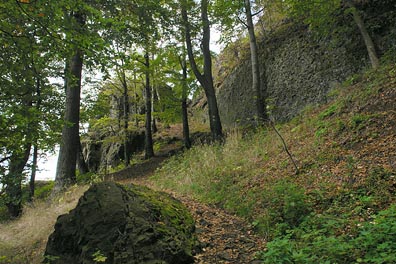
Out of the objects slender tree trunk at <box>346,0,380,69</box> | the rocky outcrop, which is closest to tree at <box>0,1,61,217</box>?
slender tree trunk at <box>346,0,380,69</box>

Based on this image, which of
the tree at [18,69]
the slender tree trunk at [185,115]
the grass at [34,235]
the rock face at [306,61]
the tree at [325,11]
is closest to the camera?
the tree at [18,69]

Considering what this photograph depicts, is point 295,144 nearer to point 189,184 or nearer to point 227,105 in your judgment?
point 189,184

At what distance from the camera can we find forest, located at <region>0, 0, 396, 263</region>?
3572 millimetres

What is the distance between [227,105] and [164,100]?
143 inches

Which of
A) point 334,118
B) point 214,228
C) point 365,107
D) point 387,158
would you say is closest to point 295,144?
point 334,118

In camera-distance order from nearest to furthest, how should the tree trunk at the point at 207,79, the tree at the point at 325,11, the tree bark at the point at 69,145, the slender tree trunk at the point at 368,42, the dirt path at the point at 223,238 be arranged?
the dirt path at the point at 223,238, the slender tree trunk at the point at 368,42, the tree at the point at 325,11, the tree bark at the point at 69,145, the tree trunk at the point at 207,79

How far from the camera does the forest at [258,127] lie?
3.57 meters

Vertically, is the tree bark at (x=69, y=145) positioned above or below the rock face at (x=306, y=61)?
below

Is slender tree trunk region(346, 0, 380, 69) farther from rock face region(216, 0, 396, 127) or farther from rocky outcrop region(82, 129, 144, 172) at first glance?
rocky outcrop region(82, 129, 144, 172)

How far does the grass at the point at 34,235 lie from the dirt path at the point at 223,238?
8.40 feet

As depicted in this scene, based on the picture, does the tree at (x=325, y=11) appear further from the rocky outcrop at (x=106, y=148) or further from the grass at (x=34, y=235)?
the rocky outcrop at (x=106, y=148)

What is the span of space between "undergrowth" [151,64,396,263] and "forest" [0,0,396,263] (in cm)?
2

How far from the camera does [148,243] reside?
331 cm

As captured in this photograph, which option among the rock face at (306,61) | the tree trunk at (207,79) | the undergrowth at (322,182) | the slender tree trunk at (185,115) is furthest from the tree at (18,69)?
the slender tree trunk at (185,115)
